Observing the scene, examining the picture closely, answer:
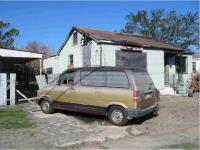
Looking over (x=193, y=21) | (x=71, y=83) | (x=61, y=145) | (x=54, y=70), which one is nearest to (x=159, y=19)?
(x=193, y=21)

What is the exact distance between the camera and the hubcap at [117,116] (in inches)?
425

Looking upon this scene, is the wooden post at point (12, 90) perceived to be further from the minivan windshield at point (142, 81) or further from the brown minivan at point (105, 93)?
the minivan windshield at point (142, 81)

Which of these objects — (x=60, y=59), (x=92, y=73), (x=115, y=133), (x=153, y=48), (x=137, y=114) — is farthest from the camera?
(x=60, y=59)

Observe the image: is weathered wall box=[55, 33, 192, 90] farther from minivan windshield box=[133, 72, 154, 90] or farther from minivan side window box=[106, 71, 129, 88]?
minivan side window box=[106, 71, 129, 88]

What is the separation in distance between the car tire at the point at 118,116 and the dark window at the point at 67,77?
7.29 ft

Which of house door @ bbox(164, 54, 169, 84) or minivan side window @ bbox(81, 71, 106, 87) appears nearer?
minivan side window @ bbox(81, 71, 106, 87)

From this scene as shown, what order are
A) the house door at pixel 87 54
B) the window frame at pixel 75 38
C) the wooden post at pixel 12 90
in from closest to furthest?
the wooden post at pixel 12 90
the house door at pixel 87 54
the window frame at pixel 75 38

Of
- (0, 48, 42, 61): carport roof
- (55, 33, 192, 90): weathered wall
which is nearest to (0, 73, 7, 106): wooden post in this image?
(0, 48, 42, 61): carport roof

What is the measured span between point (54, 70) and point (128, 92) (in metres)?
19.9

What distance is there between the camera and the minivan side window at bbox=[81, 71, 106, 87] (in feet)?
37.8

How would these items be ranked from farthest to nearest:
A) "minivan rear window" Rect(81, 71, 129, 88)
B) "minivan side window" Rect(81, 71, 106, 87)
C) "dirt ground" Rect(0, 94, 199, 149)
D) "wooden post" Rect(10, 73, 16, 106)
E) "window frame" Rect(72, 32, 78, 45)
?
"window frame" Rect(72, 32, 78, 45)
"wooden post" Rect(10, 73, 16, 106)
"minivan side window" Rect(81, 71, 106, 87)
"minivan rear window" Rect(81, 71, 129, 88)
"dirt ground" Rect(0, 94, 199, 149)

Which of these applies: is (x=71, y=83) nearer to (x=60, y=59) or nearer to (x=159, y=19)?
(x=60, y=59)

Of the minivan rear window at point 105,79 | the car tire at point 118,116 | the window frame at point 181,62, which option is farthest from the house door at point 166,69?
the car tire at point 118,116

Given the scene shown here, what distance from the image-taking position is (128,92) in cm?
1061
